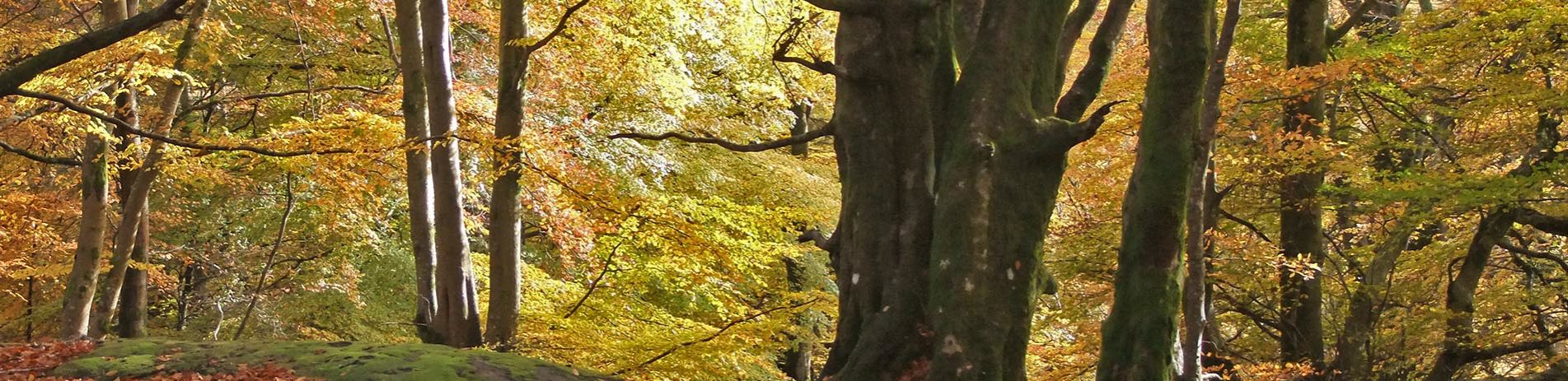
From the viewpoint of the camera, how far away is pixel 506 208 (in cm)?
973

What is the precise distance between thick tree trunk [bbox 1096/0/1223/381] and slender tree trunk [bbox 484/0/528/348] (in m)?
5.39

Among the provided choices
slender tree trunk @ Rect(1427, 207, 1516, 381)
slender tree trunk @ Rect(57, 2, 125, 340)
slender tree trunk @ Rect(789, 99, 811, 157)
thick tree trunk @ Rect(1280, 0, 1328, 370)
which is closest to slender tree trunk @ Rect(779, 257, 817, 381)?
slender tree trunk @ Rect(789, 99, 811, 157)

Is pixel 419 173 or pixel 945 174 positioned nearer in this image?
pixel 945 174

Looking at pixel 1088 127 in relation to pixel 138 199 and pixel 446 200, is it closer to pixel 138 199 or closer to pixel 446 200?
pixel 446 200

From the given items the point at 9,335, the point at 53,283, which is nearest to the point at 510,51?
the point at 53,283

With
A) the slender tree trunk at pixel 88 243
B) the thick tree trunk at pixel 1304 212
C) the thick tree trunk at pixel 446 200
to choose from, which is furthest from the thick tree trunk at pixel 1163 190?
the slender tree trunk at pixel 88 243

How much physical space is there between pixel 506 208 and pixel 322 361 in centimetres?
307

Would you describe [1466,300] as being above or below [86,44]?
above

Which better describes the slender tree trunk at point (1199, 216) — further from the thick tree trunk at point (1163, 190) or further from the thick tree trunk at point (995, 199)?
the thick tree trunk at point (995, 199)

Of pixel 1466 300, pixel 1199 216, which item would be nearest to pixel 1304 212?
pixel 1466 300

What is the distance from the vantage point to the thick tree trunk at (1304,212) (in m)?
11.9

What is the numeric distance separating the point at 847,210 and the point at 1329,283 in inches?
327

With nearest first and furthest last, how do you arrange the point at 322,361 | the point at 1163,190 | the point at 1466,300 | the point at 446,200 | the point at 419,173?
the point at 1163,190 < the point at 322,361 < the point at 446,200 < the point at 419,173 < the point at 1466,300

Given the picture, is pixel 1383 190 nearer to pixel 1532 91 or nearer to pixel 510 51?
pixel 1532 91
